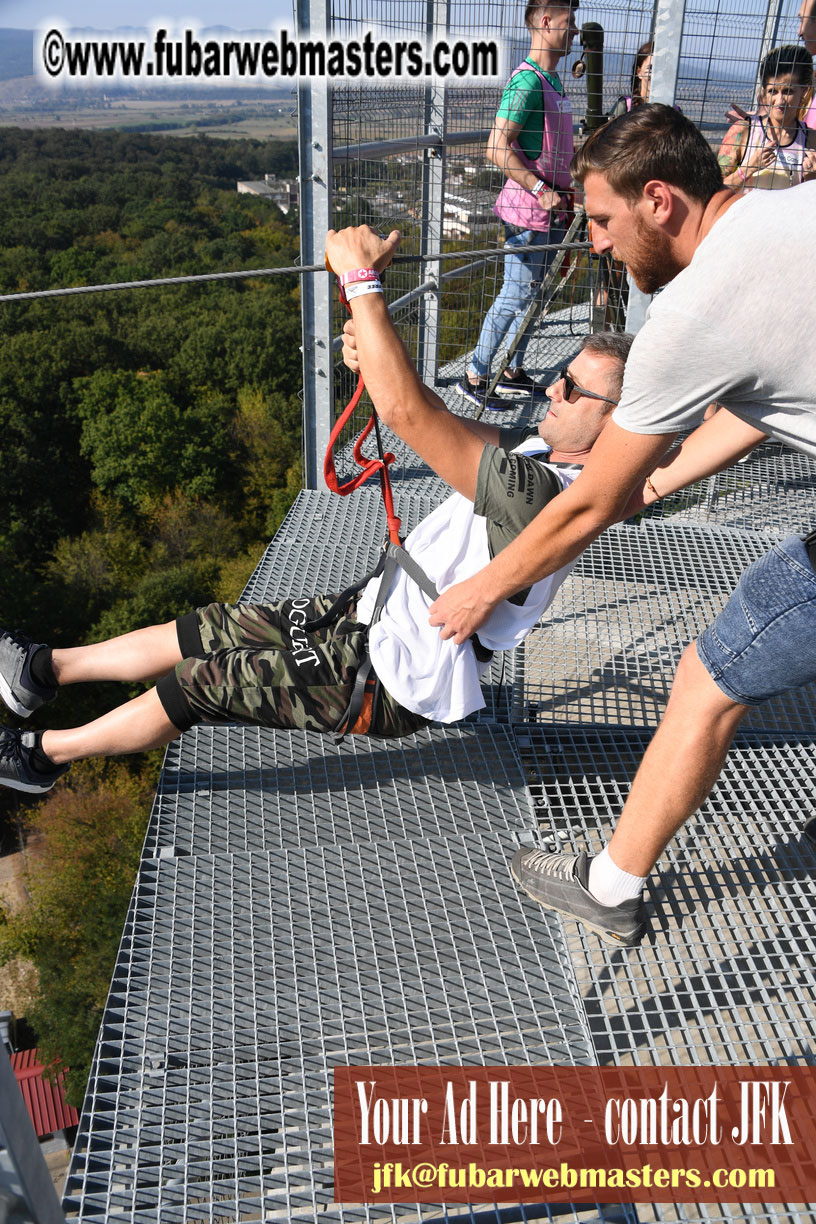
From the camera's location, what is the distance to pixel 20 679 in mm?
2748

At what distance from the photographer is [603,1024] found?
2.06 meters

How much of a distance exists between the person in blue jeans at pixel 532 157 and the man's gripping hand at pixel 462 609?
134 inches

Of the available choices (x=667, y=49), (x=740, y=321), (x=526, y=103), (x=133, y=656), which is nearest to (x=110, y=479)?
(x=526, y=103)

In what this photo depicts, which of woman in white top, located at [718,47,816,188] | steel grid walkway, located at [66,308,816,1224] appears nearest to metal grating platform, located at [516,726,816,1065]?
steel grid walkway, located at [66,308,816,1224]

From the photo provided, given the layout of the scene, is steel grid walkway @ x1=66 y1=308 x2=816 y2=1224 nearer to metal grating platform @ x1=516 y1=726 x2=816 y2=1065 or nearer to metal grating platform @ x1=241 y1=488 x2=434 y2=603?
metal grating platform @ x1=516 y1=726 x2=816 y2=1065

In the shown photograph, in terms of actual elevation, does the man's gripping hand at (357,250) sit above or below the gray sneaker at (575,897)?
above

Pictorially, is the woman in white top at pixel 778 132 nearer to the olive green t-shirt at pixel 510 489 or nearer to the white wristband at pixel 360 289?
the olive green t-shirt at pixel 510 489

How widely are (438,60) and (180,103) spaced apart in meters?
104

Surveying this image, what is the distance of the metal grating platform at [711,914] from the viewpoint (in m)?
2.02

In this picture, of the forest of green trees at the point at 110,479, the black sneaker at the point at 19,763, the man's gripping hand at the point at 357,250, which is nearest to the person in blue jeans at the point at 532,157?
the man's gripping hand at the point at 357,250

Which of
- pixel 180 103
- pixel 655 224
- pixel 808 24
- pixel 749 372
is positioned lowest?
pixel 180 103

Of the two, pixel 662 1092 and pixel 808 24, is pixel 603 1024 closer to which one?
pixel 662 1092

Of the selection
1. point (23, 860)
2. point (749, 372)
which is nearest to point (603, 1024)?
point (749, 372)

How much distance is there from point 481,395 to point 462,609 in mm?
3743
